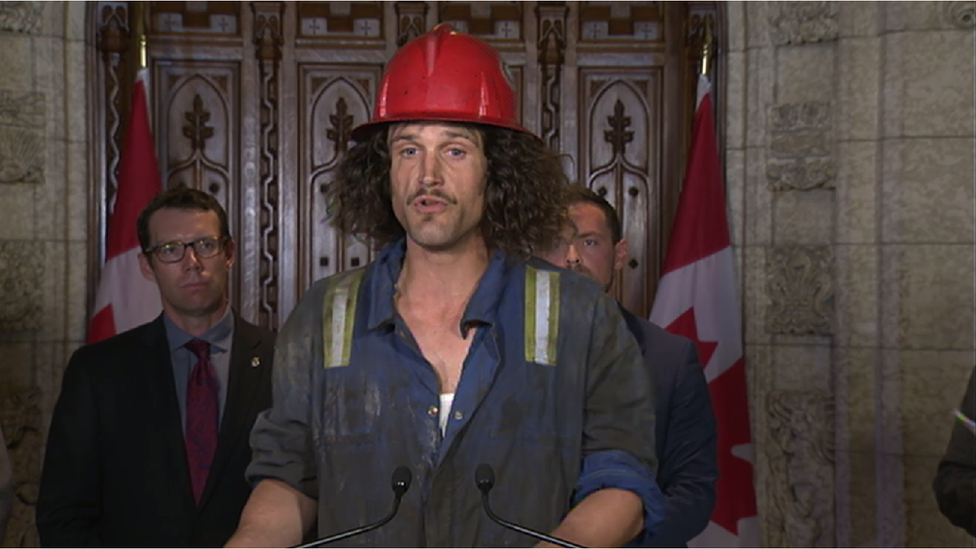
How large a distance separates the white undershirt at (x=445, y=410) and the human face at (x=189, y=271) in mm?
1419

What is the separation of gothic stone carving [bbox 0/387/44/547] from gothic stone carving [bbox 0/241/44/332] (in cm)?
23

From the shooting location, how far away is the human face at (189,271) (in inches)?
122

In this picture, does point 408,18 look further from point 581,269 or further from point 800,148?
point 581,269

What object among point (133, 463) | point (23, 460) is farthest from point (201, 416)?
point (23, 460)

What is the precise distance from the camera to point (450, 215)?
6.14 ft

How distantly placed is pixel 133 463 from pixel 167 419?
13cm

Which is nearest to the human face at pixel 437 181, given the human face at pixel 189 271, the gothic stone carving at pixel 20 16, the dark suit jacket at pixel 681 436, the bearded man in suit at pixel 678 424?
the bearded man in suit at pixel 678 424

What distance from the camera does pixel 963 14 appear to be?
3939mm

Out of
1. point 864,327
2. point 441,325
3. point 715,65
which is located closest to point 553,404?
point 441,325

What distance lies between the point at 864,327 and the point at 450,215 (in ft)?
8.48

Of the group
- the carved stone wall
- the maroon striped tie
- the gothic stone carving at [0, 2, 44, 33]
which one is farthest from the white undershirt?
the gothic stone carving at [0, 2, 44, 33]

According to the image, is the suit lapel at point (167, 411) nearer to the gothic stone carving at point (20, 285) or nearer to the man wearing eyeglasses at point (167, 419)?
the man wearing eyeglasses at point (167, 419)

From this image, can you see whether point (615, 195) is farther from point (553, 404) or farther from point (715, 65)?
point (553, 404)

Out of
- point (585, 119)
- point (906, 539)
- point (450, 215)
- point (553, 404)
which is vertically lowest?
point (906, 539)
